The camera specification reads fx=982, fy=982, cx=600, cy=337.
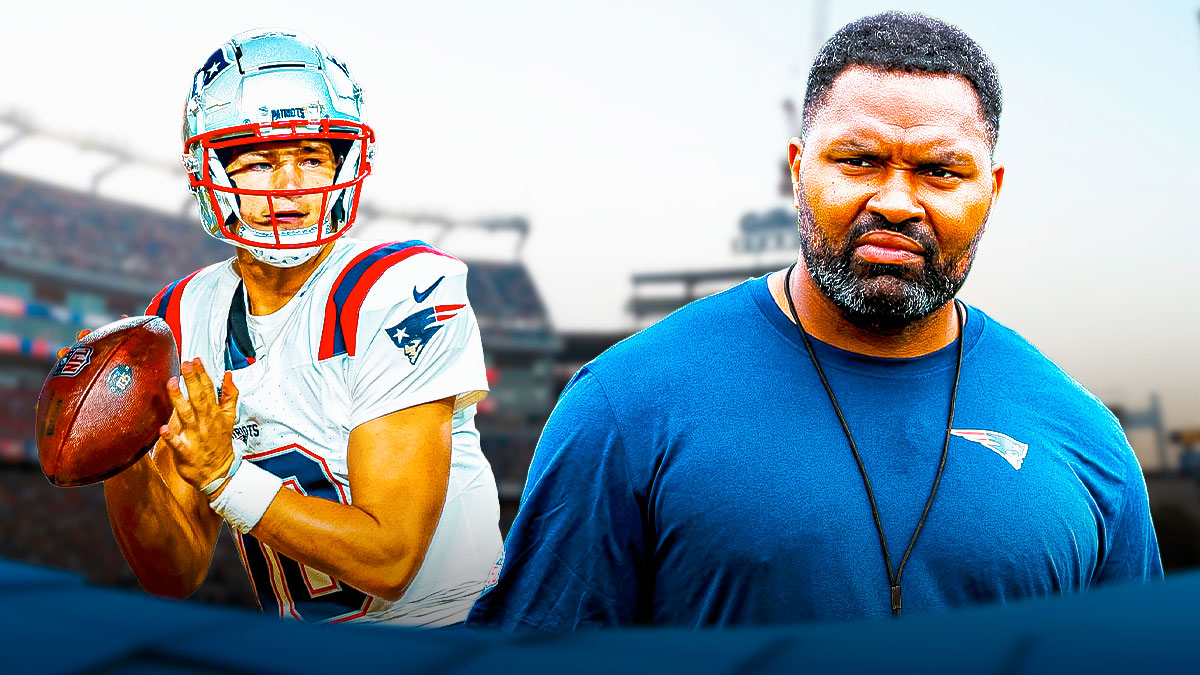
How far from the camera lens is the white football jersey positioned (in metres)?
1.31

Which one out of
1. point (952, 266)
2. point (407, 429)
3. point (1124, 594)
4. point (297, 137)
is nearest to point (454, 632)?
point (1124, 594)

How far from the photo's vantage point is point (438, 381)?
1315 mm

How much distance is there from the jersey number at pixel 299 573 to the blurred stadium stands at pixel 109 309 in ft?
0.14

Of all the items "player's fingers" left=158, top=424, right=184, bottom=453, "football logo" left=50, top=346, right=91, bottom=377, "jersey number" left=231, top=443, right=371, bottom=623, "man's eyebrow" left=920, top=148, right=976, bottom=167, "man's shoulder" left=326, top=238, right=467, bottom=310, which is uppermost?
"man's eyebrow" left=920, top=148, right=976, bottom=167

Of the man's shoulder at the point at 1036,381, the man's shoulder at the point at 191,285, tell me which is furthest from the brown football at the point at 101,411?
the man's shoulder at the point at 1036,381

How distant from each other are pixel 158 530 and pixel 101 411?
184 mm

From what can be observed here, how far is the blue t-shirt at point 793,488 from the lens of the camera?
116 cm

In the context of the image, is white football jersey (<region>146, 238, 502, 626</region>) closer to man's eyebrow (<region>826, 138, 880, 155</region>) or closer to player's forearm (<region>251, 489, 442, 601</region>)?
player's forearm (<region>251, 489, 442, 601</region>)

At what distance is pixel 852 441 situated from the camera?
3.98 ft

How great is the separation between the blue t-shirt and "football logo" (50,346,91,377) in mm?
620

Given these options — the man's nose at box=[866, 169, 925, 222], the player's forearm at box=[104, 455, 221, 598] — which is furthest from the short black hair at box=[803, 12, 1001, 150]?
the player's forearm at box=[104, 455, 221, 598]

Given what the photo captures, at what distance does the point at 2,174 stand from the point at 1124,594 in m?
1.81

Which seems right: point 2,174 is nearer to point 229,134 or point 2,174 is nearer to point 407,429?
point 229,134

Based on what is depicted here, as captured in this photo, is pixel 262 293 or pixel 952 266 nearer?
pixel 952 266
